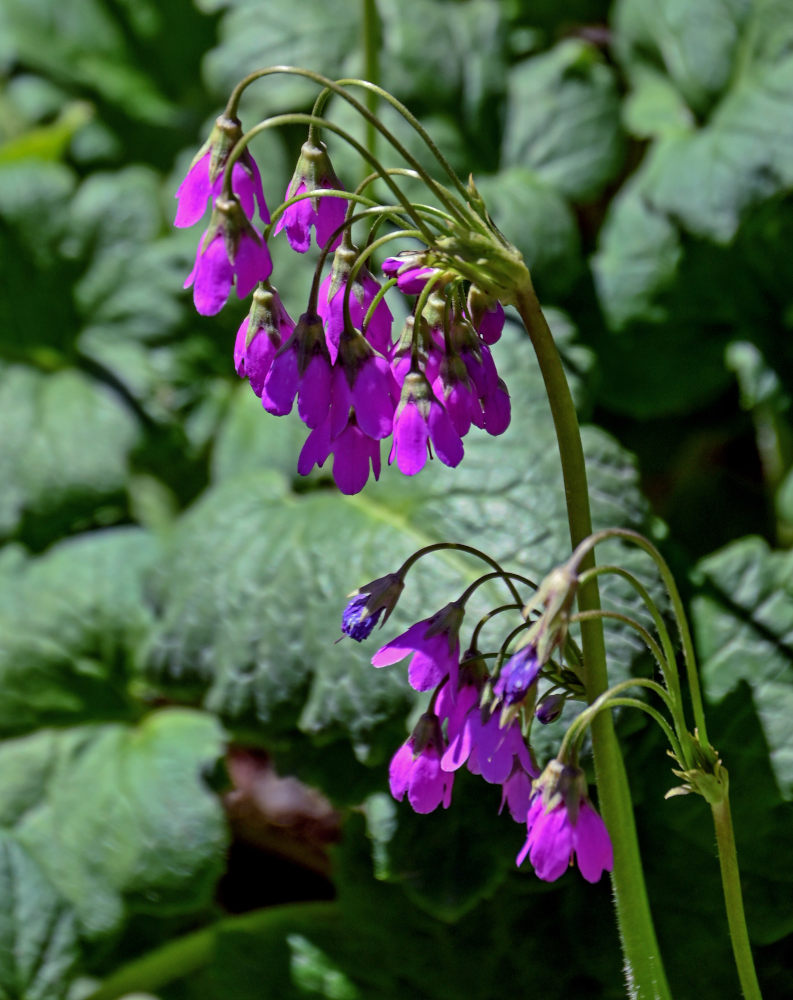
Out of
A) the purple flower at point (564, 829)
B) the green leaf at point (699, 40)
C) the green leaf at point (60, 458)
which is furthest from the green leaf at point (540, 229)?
the purple flower at point (564, 829)

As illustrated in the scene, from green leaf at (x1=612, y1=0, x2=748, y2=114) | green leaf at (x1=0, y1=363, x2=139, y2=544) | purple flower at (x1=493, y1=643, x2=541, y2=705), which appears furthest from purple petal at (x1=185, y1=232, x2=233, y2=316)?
green leaf at (x1=612, y1=0, x2=748, y2=114)

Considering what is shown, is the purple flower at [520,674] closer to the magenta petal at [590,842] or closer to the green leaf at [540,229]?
the magenta petal at [590,842]

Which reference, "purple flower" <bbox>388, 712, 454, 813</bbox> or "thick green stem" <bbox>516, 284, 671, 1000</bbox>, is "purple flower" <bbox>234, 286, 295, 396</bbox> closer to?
"thick green stem" <bbox>516, 284, 671, 1000</bbox>

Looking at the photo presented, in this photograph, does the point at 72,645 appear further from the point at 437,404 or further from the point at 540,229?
the point at 437,404

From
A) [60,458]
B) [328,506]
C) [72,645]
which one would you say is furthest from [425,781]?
[60,458]

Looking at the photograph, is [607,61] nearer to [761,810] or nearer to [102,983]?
[761,810]

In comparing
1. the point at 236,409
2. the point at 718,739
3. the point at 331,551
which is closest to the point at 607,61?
the point at 236,409
